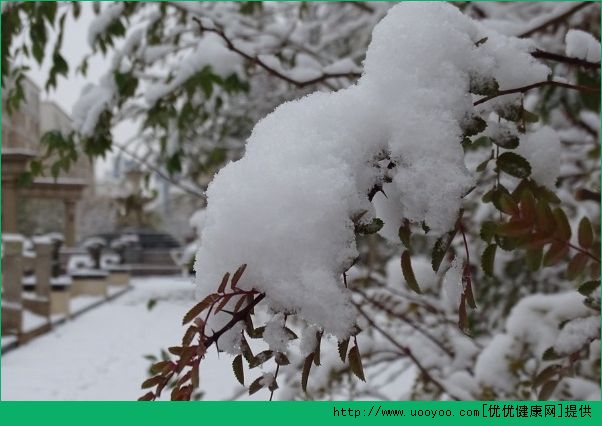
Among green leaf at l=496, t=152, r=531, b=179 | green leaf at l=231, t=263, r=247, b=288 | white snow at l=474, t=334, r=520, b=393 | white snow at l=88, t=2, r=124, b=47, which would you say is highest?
white snow at l=88, t=2, r=124, b=47

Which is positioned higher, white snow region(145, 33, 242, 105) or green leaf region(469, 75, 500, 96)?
white snow region(145, 33, 242, 105)

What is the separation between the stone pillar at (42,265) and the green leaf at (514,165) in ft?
23.9

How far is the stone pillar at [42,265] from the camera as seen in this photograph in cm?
705

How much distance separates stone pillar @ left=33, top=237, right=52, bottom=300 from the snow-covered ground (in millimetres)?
579

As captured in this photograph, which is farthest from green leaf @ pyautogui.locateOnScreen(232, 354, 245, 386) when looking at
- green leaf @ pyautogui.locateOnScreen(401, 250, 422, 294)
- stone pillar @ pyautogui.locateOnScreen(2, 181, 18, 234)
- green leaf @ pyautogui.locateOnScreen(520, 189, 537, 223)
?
stone pillar @ pyautogui.locateOnScreen(2, 181, 18, 234)

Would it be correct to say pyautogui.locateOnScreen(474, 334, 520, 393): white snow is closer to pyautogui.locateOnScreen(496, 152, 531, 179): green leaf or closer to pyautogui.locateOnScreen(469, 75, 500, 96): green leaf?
pyautogui.locateOnScreen(496, 152, 531, 179): green leaf

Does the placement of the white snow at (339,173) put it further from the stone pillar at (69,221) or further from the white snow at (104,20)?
the stone pillar at (69,221)

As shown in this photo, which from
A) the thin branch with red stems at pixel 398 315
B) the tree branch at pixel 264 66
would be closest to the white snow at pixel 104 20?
the tree branch at pixel 264 66

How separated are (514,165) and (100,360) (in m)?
5.43

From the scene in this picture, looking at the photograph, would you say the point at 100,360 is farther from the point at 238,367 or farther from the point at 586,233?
the point at 586,233

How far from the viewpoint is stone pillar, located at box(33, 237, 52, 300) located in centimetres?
705

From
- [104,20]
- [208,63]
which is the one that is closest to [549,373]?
[208,63]

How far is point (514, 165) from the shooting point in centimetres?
69

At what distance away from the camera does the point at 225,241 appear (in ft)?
1.65
